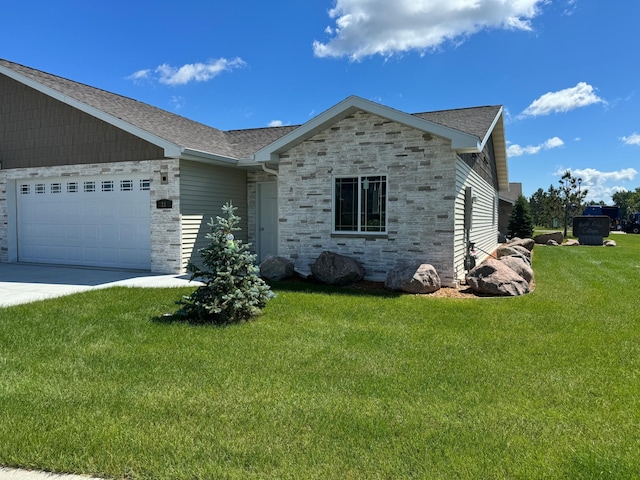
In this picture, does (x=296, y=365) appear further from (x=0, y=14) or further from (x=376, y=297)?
(x=0, y=14)

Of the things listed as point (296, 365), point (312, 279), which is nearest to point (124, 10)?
point (312, 279)

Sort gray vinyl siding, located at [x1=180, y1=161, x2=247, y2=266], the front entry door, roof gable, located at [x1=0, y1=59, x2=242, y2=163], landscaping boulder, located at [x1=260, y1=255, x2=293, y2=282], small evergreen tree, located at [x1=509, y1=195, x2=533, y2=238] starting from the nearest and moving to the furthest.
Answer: landscaping boulder, located at [x1=260, y1=255, x2=293, y2=282]
roof gable, located at [x1=0, y1=59, x2=242, y2=163]
gray vinyl siding, located at [x1=180, y1=161, x2=247, y2=266]
the front entry door
small evergreen tree, located at [x1=509, y1=195, x2=533, y2=238]

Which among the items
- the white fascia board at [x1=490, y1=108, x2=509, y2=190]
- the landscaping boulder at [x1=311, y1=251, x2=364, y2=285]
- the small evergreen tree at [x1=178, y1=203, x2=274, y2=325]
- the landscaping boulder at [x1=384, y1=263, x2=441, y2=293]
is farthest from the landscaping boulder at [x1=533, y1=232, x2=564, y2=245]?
the small evergreen tree at [x1=178, y1=203, x2=274, y2=325]

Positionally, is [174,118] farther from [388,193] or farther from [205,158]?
[388,193]

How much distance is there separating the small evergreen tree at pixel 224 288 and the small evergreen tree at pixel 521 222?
2645 centimetres

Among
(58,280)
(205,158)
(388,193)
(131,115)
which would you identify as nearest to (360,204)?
(388,193)

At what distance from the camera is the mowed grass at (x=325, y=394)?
9.11ft

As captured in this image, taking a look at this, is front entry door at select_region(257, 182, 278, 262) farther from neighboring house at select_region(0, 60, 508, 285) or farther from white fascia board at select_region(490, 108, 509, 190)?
white fascia board at select_region(490, 108, 509, 190)

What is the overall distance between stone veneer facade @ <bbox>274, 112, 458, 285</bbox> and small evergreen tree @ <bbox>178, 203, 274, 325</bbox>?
3.93m

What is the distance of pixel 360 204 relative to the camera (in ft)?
32.1

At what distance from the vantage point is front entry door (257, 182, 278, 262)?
1309 cm

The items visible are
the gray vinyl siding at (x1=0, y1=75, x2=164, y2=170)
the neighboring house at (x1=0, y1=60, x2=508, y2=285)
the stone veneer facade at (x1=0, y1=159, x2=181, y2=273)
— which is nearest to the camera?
the neighboring house at (x1=0, y1=60, x2=508, y2=285)

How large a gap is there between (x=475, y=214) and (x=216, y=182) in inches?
312

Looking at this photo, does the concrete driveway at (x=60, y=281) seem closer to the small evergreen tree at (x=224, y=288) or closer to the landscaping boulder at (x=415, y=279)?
the small evergreen tree at (x=224, y=288)
